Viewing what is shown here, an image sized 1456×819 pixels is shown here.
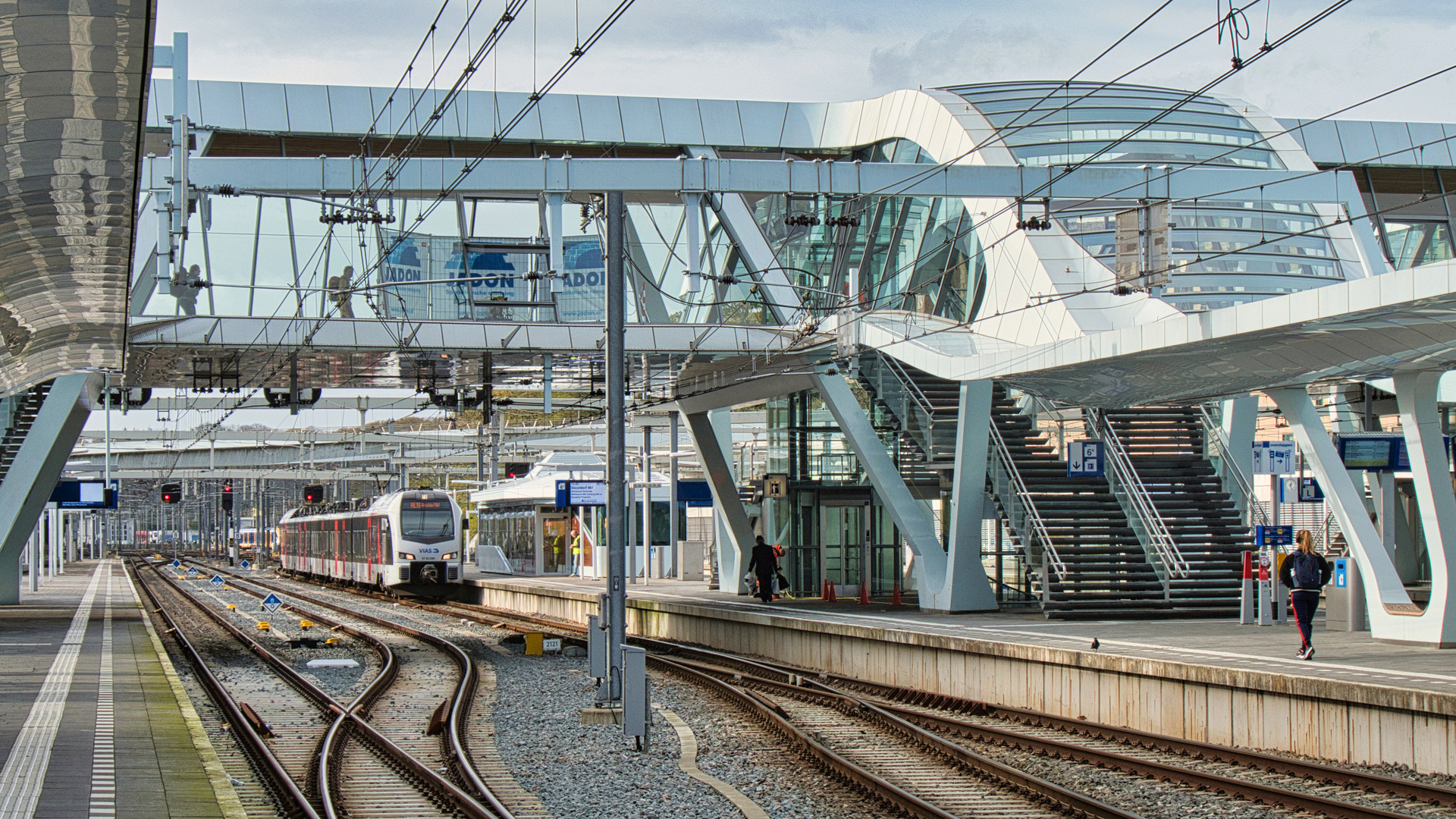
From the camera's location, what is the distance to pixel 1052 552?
23.4 meters

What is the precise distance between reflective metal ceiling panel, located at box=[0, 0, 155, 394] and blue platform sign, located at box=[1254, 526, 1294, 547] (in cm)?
1542

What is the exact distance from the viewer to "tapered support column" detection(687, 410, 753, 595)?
34031 mm

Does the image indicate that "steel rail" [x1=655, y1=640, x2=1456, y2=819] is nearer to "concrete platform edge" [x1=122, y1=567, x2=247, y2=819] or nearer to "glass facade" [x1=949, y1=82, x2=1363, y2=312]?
"concrete platform edge" [x1=122, y1=567, x2=247, y2=819]

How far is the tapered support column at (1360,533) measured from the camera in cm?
1764

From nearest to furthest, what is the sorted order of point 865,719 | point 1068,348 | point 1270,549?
point 865,719
point 1068,348
point 1270,549

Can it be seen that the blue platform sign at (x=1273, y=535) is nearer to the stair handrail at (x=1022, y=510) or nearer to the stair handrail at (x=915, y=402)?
the stair handrail at (x=1022, y=510)

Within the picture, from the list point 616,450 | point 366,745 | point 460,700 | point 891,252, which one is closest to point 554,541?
point 891,252

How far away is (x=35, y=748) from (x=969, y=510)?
15.9m

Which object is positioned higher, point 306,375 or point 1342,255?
point 1342,255

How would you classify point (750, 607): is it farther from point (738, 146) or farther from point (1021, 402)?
point (738, 146)

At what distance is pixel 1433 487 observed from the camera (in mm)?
17172

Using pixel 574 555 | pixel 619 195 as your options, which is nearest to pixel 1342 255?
pixel 619 195

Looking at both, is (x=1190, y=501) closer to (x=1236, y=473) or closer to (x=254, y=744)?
(x=1236, y=473)

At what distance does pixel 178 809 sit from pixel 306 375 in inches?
943
